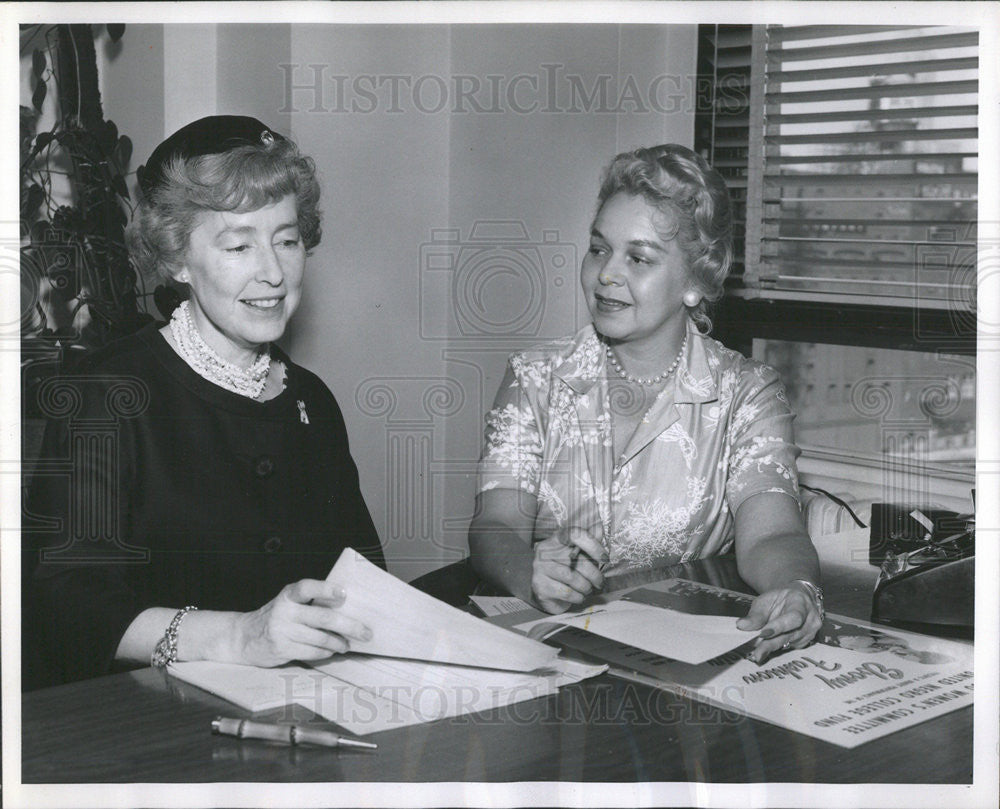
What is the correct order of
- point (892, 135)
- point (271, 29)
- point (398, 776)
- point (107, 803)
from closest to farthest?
point (398, 776)
point (107, 803)
point (271, 29)
point (892, 135)

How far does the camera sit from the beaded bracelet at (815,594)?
1.11m

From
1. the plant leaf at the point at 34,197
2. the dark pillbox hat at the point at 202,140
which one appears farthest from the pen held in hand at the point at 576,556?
the plant leaf at the point at 34,197

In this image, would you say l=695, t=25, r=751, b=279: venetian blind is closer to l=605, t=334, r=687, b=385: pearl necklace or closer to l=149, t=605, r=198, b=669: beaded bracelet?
l=605, t=334, r=687, b=385: pearl necklace

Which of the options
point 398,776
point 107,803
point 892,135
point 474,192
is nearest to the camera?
point 398,776

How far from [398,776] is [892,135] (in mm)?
1145

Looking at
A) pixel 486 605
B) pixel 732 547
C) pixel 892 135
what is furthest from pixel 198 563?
pixel 892 135

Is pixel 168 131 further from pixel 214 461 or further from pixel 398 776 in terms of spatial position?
pixel 398 776

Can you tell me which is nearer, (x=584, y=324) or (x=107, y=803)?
(x=107, y=803)

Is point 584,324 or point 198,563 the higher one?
point 584,324

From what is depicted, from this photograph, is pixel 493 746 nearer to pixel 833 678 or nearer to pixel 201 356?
pixel 833 678

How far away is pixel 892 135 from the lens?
1.40 metres

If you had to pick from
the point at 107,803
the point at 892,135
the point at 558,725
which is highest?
the point at 892,135

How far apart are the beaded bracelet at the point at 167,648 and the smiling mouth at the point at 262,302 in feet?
1.33

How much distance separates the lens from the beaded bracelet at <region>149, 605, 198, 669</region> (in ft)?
3.17
